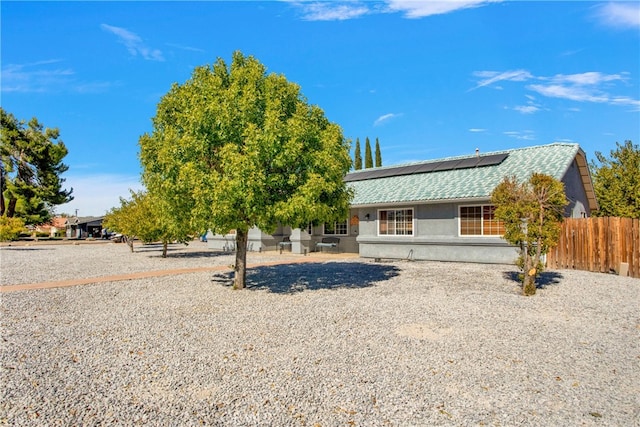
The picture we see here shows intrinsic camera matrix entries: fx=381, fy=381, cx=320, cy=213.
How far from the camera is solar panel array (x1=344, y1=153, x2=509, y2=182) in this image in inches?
744

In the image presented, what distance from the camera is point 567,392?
4.75m

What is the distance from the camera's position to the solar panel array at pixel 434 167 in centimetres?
1891

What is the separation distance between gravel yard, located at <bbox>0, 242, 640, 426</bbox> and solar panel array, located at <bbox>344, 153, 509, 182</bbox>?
898 cm

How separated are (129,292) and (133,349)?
5718mm

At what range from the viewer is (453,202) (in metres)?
17.0

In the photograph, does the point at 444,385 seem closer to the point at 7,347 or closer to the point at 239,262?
the point at 7,347

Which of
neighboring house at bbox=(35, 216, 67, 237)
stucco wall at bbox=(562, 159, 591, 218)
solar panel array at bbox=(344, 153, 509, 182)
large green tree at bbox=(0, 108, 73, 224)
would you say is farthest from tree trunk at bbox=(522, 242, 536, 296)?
Result: neighboring house at bbox=(35, 216, 67, 237)

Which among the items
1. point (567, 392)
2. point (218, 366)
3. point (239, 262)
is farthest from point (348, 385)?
point (239, 262)

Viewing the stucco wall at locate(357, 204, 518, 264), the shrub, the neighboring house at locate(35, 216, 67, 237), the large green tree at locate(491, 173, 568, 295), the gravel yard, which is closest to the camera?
the gravel yard

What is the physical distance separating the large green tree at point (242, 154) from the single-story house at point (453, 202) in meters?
7.73

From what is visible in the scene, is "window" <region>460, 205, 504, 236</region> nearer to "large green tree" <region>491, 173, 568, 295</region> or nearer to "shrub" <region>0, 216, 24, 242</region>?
"large green tree" <region>491, 173, 568, 295</region>

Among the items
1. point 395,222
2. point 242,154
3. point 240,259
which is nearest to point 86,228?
point 395,222

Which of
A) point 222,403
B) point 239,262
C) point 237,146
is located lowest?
point 222,403

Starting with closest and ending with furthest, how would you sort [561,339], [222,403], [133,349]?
[222,403] < [133,349] < [561,339]
